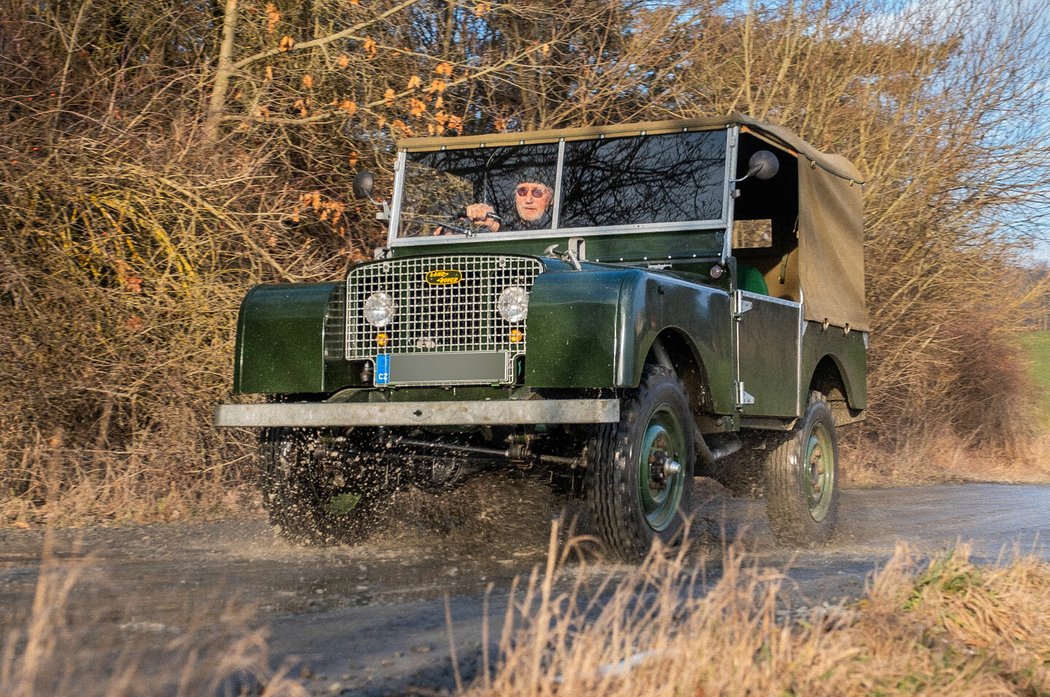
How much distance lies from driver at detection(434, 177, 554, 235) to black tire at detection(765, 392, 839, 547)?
7.18 feet

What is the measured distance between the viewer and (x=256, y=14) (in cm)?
1106

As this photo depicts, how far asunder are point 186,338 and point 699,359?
4.14 m

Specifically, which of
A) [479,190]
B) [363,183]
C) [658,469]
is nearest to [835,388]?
[479,190]

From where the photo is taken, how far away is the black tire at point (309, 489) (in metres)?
6.88

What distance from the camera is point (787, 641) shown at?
149 inches

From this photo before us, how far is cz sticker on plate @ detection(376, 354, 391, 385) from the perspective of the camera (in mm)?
6543

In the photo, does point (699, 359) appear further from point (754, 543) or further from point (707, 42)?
point (707, 42)

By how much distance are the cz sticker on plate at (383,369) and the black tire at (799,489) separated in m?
3.01

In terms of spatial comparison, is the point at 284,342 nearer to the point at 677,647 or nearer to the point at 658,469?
the point at 658,469

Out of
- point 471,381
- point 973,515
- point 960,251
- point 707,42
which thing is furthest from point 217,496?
point 960,251

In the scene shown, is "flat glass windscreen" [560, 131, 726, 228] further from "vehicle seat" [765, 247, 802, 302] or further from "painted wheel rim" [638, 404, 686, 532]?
"painted wheel rim" [638, 404, 686, 532]

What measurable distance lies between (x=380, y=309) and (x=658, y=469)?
63.3 inches

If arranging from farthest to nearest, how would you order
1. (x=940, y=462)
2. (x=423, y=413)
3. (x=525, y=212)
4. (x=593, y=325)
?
(x=940, y=462) < (x=525, y=212) < (x=423, y=413) < (x=593, y=325)

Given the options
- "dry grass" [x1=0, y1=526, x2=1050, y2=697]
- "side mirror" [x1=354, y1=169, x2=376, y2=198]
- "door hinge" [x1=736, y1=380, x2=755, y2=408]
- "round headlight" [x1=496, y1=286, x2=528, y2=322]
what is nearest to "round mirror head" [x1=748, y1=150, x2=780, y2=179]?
"door hinge" [x1=736, y1=380, x2=755, y2=408]
